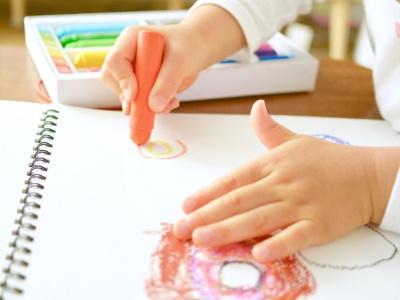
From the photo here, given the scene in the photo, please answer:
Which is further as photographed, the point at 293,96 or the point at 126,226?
the point at 293,96

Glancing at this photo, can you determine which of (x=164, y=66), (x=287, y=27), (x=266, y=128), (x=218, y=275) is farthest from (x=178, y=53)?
(x=287, y=27)

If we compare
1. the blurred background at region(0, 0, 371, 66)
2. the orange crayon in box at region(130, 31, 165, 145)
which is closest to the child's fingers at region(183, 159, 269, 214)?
the orange crayon in box at region(130, 31, 165, 145)

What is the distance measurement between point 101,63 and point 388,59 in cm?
27

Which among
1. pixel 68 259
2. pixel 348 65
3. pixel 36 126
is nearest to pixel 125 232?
pixel 68 259

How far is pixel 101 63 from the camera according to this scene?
571 millimetres

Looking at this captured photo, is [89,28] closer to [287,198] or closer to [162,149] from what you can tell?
[162,149]

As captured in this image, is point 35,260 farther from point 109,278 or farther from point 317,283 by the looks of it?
point 317,283

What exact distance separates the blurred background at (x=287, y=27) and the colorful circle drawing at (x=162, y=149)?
1186 mm

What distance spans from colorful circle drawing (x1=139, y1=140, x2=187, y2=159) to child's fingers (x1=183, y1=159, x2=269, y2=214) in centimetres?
8

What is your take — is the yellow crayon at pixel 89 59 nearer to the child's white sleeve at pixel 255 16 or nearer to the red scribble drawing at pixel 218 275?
the child's white sleeve at pixel 255 16

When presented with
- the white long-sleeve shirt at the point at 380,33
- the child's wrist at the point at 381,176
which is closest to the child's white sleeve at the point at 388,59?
the white long-sleeve shirt at the point at 380,33

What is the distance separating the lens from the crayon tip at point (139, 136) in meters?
0.50

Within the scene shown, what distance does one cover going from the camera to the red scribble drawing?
0.36m

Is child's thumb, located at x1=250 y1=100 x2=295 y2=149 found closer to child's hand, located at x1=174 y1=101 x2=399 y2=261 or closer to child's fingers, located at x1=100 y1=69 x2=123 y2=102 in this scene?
child's hand, located at x1=174 y1=101 x2=399 y2=261
